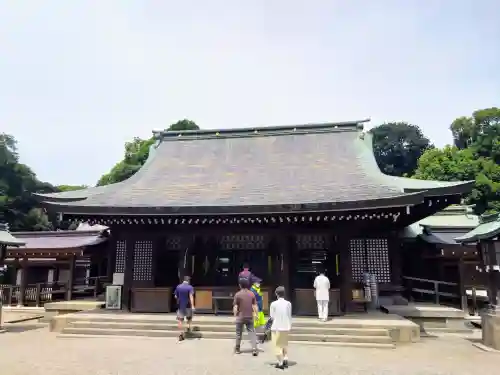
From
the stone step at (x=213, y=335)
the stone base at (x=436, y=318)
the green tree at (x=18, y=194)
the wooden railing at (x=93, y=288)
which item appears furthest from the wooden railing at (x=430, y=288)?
the green tree at (x=18, y=194)

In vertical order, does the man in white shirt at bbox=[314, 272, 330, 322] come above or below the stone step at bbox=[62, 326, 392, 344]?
above

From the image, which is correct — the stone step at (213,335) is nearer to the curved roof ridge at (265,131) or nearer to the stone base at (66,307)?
the stone base at (66,307)

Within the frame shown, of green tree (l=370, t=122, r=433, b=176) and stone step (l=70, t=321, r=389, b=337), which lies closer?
stone step (l=70, t=321, r=389, b=337)

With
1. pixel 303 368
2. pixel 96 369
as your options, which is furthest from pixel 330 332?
pixel 96 369

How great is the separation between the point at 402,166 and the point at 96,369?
5805 cm

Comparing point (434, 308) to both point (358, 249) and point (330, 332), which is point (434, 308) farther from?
point (330, 332)

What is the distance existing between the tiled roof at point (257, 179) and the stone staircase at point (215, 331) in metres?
3.18

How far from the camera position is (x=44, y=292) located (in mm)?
19484

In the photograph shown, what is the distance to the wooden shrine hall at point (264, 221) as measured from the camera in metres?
11.6

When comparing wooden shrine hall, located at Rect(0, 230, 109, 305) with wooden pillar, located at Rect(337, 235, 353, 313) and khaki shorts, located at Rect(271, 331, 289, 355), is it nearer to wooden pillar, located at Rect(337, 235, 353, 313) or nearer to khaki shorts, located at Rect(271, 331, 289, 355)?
wooden pillar, located at Rect(337, 235, 353, 313)

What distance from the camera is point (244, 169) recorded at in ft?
51.6

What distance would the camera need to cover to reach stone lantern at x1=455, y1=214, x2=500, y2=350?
9195 millimetres

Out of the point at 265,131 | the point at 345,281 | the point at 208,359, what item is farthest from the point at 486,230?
the point at 265,131

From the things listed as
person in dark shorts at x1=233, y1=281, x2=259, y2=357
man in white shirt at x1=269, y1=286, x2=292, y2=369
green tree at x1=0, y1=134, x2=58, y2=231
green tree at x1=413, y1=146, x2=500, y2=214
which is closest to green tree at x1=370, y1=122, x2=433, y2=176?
green tree at x1=413, y1=146, x2=500, y2=214
